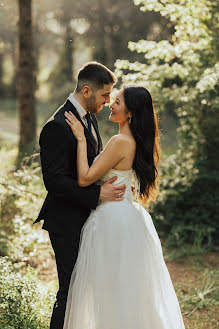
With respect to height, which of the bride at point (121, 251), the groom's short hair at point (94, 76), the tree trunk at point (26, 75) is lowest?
the bride at point (121, 251)

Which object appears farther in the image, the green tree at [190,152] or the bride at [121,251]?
the green tree at [190,152]

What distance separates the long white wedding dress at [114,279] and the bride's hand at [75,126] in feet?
1.20

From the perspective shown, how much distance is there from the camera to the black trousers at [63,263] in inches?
123

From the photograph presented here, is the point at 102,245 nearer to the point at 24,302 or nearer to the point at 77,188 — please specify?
the point at 77,188

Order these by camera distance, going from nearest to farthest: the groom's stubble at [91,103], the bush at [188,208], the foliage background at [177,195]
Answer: the groom's stubble at [91,103] < the foliage background at [177,195] < the bush at [188,208]

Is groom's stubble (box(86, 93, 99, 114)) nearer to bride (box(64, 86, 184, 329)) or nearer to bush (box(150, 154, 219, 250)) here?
bride (box(64, 86, 184, 329))

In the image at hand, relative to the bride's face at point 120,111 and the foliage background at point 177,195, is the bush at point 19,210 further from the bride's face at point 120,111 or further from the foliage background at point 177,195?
the bride's face at point 120,111

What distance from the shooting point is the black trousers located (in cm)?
313

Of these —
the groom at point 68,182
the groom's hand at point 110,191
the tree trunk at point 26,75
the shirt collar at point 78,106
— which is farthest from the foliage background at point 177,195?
the tree trunk at point 26,75

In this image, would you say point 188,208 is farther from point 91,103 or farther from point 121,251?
point 91,103

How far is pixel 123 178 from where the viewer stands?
318 cm

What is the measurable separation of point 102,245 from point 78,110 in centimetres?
102

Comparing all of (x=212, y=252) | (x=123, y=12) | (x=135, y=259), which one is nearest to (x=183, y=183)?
(x=212, y=252)

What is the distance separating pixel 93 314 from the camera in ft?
9.86
